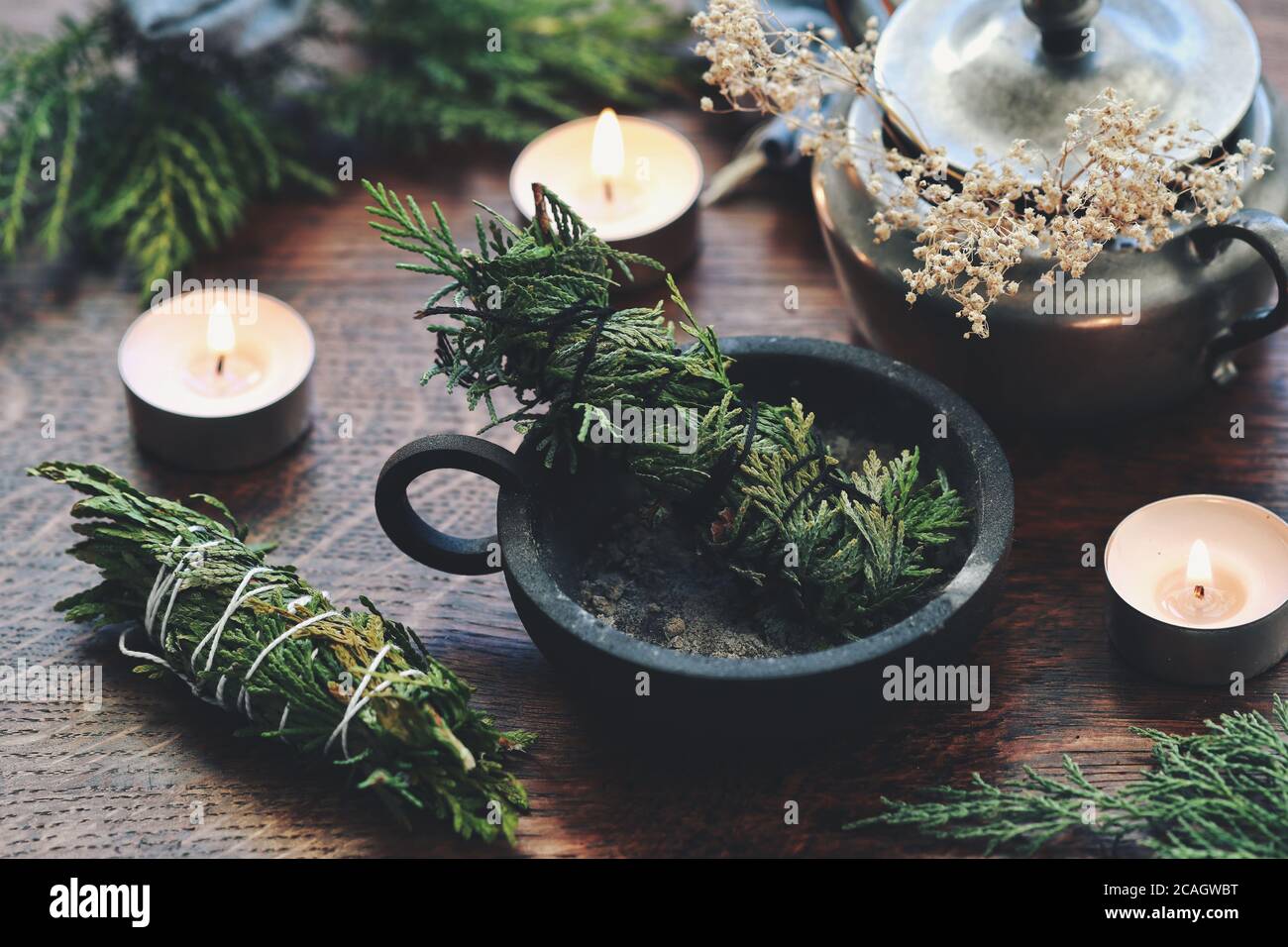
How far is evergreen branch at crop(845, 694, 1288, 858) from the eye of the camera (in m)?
1.06

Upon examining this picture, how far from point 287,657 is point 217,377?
41 centimetres

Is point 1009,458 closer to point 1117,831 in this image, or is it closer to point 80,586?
point 1117,831

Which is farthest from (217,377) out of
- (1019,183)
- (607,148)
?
(1019,183)

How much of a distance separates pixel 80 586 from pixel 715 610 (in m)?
0.56

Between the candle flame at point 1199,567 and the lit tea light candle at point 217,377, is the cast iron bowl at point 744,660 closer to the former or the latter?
the candle flame at point 1199,567

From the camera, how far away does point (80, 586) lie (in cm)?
131

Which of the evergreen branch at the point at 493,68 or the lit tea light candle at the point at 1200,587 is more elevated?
the evergreen branch at the point at 493,68

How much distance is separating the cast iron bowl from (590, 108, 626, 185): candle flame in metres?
0.38

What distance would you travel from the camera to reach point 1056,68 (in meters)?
1.23

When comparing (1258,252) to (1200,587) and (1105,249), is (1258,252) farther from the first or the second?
(1200,587)

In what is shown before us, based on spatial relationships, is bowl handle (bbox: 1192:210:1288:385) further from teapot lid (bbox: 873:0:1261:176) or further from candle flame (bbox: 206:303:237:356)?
candle flame (bbox: 206:303:237:356)

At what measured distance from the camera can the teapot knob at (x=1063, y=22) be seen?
120 centimetres

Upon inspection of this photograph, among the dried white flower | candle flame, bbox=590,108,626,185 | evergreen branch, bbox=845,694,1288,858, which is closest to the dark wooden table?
evergreen branch, bbox=845,694,1288,858

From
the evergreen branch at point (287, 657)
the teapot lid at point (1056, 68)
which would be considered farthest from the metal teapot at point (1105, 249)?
the evergreen branch at point (287, 657)
